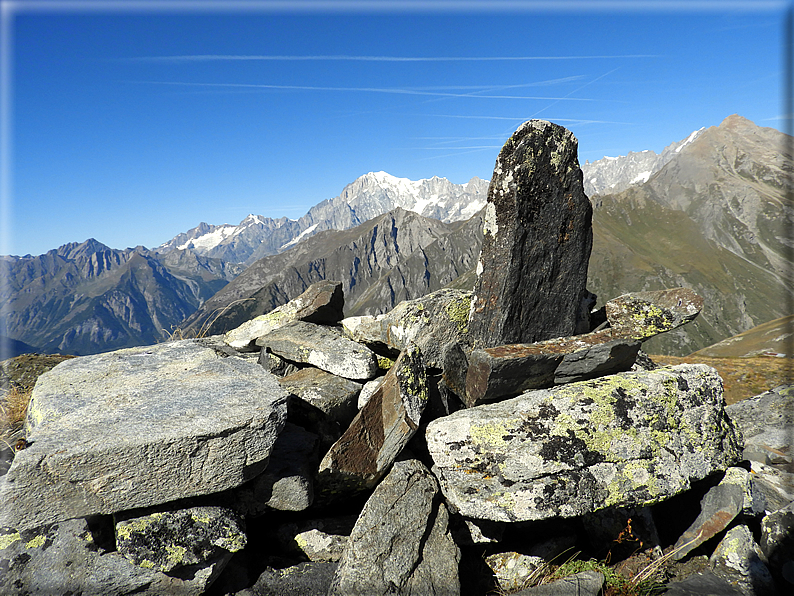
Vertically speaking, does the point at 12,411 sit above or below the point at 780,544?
above

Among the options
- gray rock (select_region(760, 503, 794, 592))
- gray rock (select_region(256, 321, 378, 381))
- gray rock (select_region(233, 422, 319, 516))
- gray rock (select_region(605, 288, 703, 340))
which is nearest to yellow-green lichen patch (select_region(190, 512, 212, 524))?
gray rock (select_region(233, 422, 319, 516))

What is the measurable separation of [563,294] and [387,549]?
6.04m

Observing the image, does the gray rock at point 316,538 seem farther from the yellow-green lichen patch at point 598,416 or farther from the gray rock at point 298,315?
the gray rock at point 298,315

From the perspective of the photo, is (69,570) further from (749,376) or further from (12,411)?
(749,376)

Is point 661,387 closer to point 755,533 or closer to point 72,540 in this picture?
point 755,533

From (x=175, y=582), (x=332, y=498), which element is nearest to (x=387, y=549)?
(x=332, y=498)

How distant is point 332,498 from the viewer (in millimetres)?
6910

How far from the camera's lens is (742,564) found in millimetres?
6785

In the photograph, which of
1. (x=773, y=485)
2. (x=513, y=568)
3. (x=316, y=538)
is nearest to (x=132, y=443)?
(x=316, y=538)

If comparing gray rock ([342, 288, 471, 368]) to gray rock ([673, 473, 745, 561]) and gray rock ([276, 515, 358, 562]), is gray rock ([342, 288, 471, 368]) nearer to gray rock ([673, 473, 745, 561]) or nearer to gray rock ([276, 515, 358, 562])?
gray rock ([276, 515, 358, 562])

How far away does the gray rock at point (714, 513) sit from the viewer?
23.4 ft

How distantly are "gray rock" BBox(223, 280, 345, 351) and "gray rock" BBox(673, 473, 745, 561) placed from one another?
8.81 metres

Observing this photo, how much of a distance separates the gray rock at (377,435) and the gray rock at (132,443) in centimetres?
125

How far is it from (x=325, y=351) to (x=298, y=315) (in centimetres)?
220
